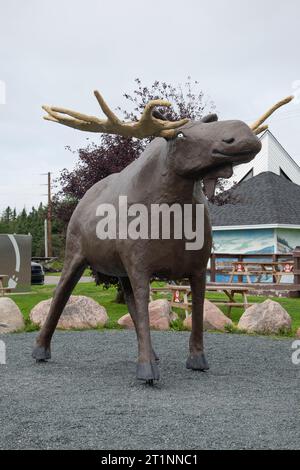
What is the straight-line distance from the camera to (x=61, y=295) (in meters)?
5.55

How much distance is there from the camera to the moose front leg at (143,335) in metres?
4.50

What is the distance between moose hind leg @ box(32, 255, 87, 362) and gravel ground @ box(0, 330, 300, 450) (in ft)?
0.49

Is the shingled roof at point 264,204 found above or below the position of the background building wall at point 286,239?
above

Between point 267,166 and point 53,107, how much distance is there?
19.9 meters

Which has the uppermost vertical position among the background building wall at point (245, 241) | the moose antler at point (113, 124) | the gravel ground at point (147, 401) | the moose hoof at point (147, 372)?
the moose antler at point (113, 124)

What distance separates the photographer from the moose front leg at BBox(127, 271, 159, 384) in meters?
4.50

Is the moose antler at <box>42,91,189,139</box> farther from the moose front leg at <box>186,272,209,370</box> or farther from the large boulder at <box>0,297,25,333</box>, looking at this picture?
the large boulder at <box>0,297,25,333</box>

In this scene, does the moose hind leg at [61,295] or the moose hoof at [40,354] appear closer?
the moose hind leg at [61,295]

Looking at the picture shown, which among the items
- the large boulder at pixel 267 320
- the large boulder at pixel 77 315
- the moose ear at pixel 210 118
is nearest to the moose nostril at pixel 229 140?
the moose ear at pixel 210 118

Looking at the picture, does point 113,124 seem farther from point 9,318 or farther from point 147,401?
point 9,318

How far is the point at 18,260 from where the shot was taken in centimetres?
1653

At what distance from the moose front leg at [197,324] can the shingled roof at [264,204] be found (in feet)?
43.6

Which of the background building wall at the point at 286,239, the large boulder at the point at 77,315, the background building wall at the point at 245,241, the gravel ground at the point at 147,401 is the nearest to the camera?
the gravel ground at the point at 147,401

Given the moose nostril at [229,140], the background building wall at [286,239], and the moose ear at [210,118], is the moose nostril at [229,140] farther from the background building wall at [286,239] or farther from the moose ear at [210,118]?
the background building wall at [286,239]
